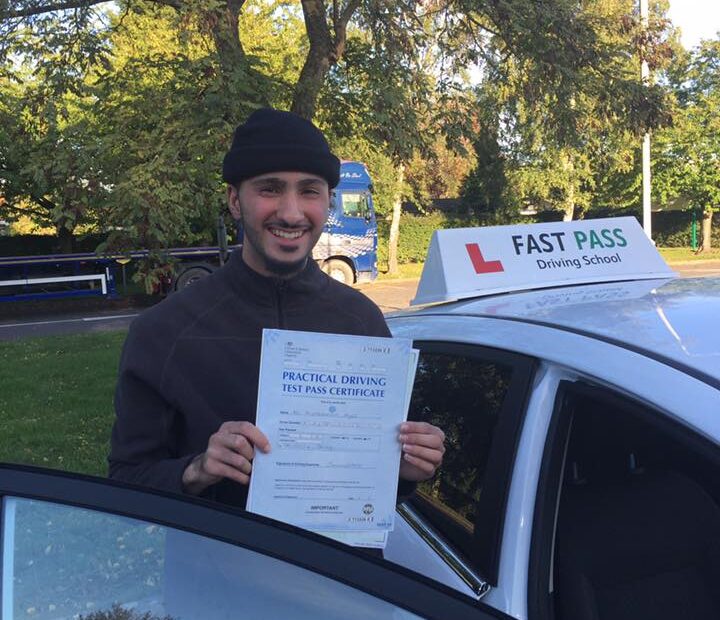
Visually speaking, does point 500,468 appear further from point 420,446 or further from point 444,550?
point 420,446

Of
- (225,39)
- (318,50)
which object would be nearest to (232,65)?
(225,39)

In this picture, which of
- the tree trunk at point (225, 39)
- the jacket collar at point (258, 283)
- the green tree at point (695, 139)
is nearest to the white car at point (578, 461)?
the jacket collar at point (258, 283)

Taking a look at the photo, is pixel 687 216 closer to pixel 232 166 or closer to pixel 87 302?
pixel 87 302

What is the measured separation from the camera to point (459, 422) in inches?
79.8

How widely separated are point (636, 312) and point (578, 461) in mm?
438

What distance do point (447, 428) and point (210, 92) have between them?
333cm

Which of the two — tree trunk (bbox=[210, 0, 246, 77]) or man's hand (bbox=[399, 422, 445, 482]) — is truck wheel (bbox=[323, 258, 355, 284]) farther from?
man's hand (bbox=[399, 422, 445, 482])

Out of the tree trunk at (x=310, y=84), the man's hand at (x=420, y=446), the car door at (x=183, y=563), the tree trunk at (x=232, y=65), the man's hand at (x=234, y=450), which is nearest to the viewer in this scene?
the car door at (x=183, y=563)

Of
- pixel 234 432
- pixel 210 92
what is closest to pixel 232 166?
pixel 234 432

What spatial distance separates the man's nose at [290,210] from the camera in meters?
1.43

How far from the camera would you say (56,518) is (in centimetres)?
96

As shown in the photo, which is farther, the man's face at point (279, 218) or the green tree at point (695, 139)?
the green tree at point (695, 139)

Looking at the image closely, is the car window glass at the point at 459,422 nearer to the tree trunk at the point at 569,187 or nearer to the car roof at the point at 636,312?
the car roof at the point at 636,312

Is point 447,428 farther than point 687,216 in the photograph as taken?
No
